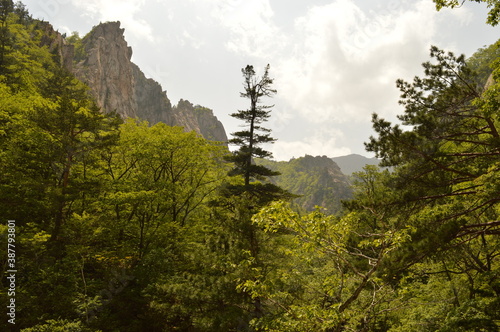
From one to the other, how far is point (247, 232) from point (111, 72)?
71.2 metres

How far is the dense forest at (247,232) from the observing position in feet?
19.2

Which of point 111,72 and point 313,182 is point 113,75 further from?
point 313,182

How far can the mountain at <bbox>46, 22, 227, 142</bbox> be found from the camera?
179ft

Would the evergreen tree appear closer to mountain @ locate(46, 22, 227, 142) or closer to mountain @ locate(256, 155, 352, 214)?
mountain @ locate(46, 22, 227, 142)

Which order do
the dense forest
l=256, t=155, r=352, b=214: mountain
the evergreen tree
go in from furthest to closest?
l=256, t=155, r=352, b=214: mountain < the evergreen tree < the dense forest

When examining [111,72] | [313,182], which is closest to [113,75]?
[111,72]

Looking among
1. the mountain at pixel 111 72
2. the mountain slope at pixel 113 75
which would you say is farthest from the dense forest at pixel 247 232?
the mountain slope at pixel 113 75

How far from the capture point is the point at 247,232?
9.60 m

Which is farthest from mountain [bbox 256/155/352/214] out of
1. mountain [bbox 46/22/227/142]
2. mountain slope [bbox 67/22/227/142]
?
mountain slope [bbox 67/22/227/142]

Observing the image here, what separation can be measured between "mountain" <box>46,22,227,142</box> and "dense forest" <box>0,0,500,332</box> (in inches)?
1488

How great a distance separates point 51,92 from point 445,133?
24.8 meters

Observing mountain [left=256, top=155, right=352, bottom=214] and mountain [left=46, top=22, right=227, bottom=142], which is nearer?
mountain [left=46, top=22, right=227, bottom=142]

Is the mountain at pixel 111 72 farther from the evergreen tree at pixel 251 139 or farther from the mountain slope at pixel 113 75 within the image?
the evergreen tree at pixel 251 139

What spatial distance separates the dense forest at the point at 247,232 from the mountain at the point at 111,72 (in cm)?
3780
